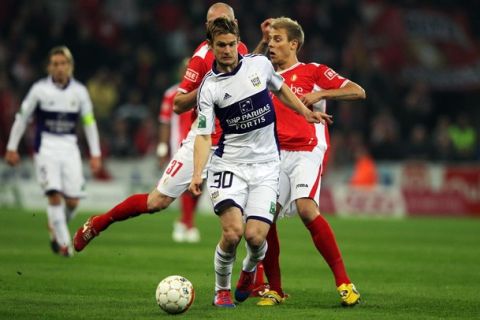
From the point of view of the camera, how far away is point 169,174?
9523mm

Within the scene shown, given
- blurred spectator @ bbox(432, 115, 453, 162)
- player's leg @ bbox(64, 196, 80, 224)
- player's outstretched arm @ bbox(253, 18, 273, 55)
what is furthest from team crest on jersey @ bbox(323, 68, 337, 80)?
blurred spectator @ bbox(432, 115, 453, 162)

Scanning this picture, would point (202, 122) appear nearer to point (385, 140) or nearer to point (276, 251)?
point (276, 251)

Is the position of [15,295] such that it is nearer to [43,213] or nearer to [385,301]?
[385,301]

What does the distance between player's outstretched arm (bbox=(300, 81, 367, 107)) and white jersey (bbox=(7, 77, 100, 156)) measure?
5.39m

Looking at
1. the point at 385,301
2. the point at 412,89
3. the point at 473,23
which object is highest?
the point at 473,23

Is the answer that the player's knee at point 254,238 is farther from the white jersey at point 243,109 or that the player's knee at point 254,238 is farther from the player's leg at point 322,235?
the player's leg at point 322,235

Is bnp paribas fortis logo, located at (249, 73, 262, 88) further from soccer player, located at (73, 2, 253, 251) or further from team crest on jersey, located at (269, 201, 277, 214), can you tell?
team crest on jersey, located at (269, 201, 277, 214)

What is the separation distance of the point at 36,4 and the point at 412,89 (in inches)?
379

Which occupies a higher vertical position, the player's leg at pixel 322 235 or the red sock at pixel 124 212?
the red sock at pixel 124 212

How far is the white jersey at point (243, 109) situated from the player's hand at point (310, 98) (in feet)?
0.97

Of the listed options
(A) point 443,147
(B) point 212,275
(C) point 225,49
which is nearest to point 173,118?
(B) point 212,275

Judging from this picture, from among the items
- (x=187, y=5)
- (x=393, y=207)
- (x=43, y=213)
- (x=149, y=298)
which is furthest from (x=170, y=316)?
(x=187, y=5)

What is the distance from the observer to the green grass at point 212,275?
8.34 meters

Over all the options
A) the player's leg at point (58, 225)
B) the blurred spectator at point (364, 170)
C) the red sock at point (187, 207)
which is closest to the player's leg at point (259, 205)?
the player's leg at point (58, 225)
